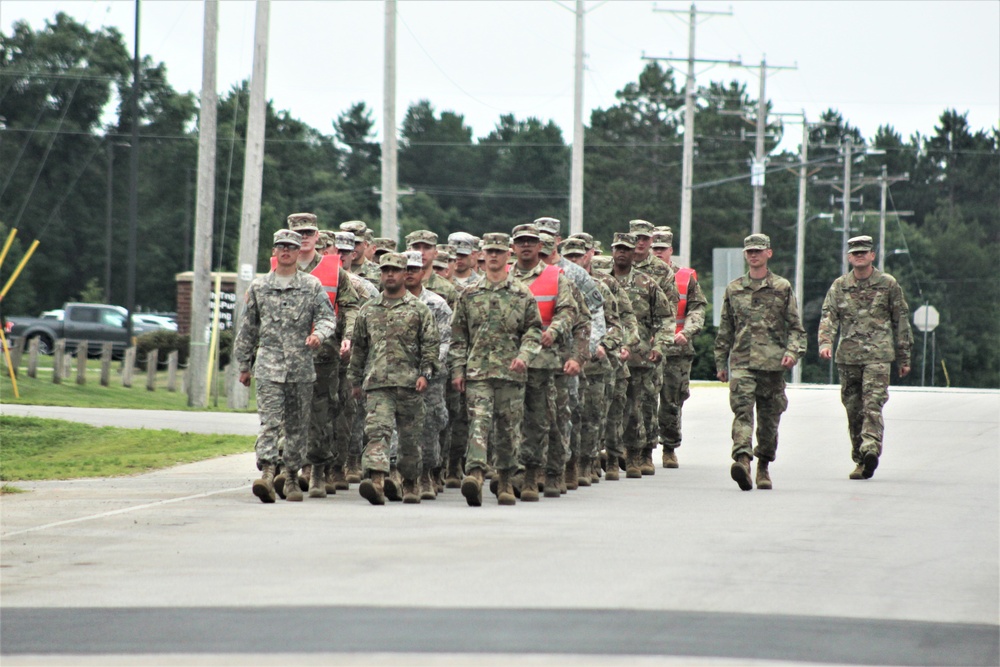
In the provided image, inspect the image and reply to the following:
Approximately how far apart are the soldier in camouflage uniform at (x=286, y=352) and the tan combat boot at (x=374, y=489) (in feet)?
2.27

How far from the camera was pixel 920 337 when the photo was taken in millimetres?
111625

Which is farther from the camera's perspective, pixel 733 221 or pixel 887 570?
pixel 733 221

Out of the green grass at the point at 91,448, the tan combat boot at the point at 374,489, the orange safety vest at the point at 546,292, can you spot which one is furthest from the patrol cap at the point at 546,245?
the green grass at the point at 91,448

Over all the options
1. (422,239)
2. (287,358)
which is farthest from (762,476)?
(287,358)

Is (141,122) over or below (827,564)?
over

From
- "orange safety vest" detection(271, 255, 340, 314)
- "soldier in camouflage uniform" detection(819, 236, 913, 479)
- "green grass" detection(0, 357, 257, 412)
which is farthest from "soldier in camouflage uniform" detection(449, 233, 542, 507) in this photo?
"green grass" detection(0, 357, 257, 412)

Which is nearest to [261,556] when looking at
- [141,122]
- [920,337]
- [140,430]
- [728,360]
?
[728,360]

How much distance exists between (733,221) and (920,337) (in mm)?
17367

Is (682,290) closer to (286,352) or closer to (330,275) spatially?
(330,275)

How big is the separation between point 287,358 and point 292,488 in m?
1.04

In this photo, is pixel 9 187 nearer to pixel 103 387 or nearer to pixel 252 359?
pixel 103 387

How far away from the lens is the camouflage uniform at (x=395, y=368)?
1348 cm

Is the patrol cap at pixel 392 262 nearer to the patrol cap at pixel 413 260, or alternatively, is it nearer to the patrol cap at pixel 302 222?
the patrol cap at pixel 413 260

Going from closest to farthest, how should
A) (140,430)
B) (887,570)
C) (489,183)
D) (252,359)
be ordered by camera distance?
(887,570) → (252,359) → (140,430) → (489,183)
